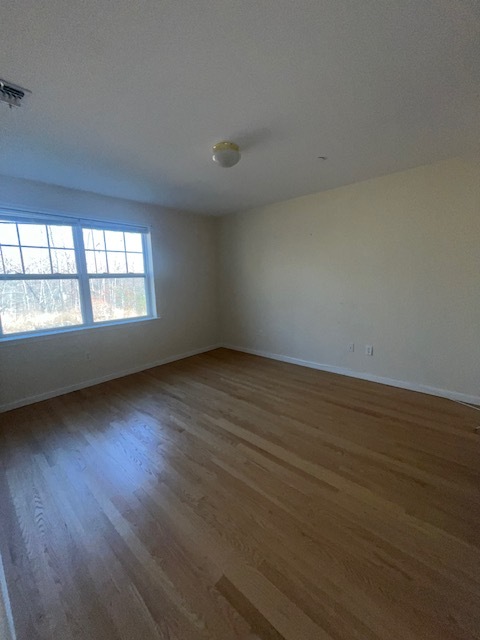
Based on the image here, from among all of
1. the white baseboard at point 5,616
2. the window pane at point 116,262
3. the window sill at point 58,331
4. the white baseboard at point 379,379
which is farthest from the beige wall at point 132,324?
the white baseboard at point 5,616

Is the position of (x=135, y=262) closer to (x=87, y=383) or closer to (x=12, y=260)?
(x=12, y=260)

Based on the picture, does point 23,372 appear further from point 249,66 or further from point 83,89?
point 249,66

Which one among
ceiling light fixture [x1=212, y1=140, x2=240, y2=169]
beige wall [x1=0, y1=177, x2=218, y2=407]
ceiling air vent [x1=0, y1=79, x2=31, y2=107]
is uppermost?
ceiling air vent [x1=0, y1=79, x2=31, y2=107]

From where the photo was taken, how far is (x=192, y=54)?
49.8 inches

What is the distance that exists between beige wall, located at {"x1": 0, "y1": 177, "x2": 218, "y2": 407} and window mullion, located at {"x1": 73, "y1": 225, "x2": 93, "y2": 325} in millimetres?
200

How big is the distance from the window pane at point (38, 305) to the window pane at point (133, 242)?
899 millimetres

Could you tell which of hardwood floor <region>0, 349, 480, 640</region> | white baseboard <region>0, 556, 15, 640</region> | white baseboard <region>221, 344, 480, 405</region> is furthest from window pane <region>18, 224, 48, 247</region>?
white baseboard <region>221, 344, 480, 405</region>

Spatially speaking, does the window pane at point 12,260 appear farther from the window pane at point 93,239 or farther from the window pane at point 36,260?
the window pane at point 93,239

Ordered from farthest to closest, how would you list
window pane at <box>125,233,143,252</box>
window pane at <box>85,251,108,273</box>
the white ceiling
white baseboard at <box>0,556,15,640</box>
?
window pane at <box>125,233,143,252</box> → window pane at <box>85,251,108,273</box> → the white ceiling → white baseboard at <box>0,556,15,640</box>

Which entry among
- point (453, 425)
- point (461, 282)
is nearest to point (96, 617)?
point (453, 425)

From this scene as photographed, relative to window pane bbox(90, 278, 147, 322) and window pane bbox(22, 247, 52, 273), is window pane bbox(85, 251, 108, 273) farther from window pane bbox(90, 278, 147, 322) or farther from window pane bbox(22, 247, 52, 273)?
window pane bbox(22, 247, 52, 273)

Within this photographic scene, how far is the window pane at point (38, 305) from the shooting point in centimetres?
283

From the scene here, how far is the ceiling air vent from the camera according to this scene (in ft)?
4.65

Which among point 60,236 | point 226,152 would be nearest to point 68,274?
point 60,236
